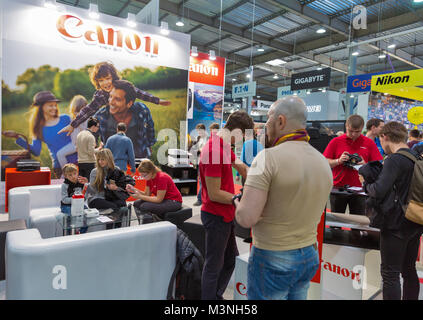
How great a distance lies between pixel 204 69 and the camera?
25.1 feet

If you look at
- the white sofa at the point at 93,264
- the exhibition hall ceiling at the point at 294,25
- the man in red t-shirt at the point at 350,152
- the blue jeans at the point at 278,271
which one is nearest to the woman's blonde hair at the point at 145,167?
the white sofa at the point at 93,264

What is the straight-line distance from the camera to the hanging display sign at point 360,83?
650 centimetres

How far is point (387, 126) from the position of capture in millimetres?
1793

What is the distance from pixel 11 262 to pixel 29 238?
163 millimetres

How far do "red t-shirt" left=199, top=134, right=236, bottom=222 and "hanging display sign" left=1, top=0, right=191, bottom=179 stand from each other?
4.39 m

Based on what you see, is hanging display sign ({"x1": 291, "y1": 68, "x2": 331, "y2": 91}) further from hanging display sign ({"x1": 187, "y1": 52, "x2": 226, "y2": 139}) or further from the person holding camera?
the person holding camera

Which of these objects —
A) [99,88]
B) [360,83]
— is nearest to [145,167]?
[99,88]

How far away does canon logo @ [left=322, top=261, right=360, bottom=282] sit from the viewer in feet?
7.14

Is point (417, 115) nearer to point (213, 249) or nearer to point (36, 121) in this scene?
point (213, 249)

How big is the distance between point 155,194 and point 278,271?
2.32 meters

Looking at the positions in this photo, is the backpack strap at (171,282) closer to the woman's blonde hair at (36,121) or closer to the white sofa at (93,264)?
the white sofa at (93,264)

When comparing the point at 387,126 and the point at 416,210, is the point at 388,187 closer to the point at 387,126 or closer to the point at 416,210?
the point at 416,210
